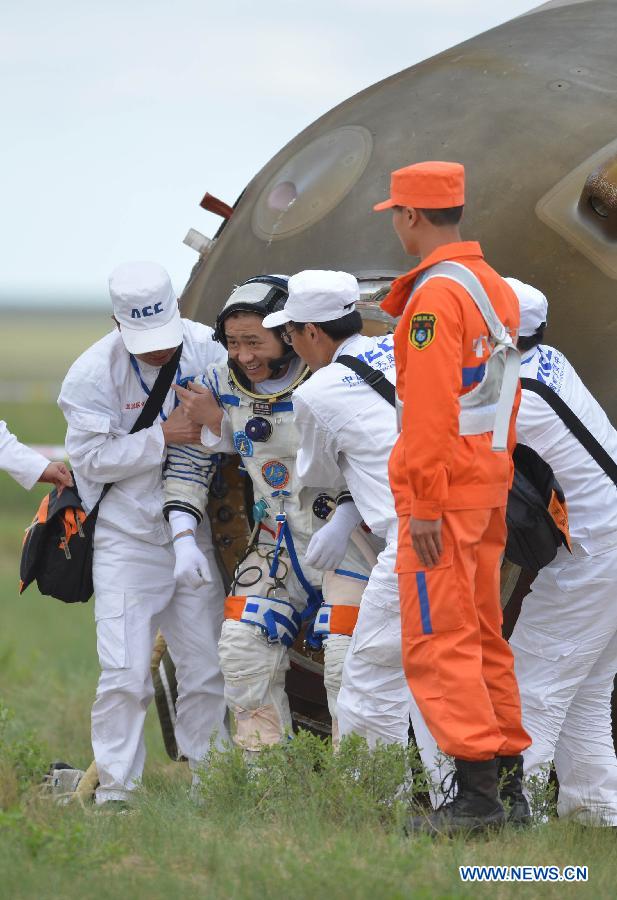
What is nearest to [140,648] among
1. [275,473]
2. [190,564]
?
[190,564]

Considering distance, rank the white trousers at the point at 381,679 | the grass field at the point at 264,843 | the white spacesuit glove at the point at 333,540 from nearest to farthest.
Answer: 1. the grass field at the point at 264,843
2. the white trousers at the point at 381,679
3. the white spacesuit glove at the point at 333,540

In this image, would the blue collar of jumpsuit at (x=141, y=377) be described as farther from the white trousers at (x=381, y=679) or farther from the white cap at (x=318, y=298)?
the white trousers at (x=381, y=679)

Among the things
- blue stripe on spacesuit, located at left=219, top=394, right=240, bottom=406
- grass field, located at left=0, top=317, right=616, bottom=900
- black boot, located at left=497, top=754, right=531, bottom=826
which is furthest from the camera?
blue stripe on spacesuit, located at left=219, top=394, right=240, bottom=406

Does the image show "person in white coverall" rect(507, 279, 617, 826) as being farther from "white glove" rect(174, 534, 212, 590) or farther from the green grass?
the green grass

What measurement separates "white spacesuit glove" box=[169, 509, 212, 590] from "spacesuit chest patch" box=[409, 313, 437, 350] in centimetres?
161

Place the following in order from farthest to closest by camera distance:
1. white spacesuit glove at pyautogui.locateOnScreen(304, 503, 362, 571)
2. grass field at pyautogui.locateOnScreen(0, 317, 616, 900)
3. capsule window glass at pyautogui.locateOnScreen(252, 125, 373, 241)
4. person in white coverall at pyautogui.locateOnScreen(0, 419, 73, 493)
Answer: person in white coverall at pyautogui.locateOnScreen(0, 419, 73, 493) → capsule window glass at pyautogui.locateOnScreen(252, 125, 373, 241) → white spacesuit glove at pyautogui.locateOnScreen(304, 503, 362, 571) → grass field at pyautogui.locateOnScreen(0, 317, 616, 900)

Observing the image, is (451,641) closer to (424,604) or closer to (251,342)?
(424,604)

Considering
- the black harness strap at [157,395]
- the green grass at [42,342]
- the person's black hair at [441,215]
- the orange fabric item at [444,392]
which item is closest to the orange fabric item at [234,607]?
the black harness strap at [157,395]

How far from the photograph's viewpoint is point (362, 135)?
6.00 metres

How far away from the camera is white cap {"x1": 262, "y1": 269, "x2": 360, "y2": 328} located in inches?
203

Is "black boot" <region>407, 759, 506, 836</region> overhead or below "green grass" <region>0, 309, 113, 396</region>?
overhead

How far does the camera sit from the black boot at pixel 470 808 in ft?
15.0

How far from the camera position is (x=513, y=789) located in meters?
4.84

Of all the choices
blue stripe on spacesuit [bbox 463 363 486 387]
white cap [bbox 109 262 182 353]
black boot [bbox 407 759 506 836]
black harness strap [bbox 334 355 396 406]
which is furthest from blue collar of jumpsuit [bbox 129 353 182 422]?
black boot [bbox 407 759 506 836]
